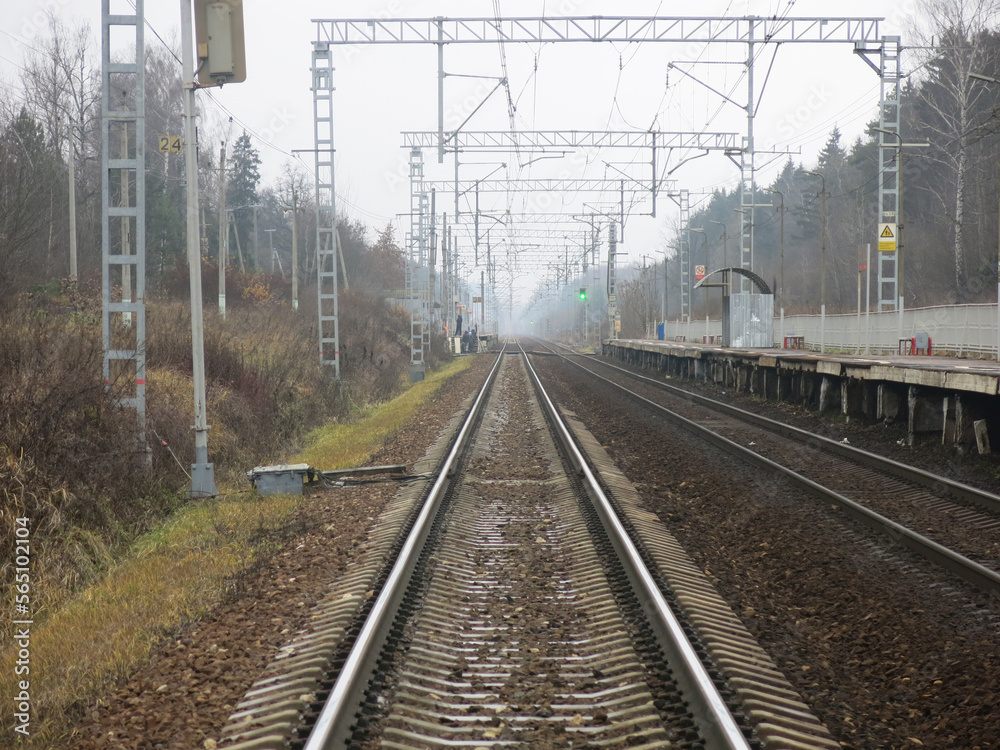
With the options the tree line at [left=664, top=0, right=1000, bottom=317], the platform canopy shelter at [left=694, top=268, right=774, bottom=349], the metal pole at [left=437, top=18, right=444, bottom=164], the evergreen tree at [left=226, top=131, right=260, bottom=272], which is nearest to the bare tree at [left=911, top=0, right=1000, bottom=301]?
the tree line at [left=664, top=0, right=1000, bottom=317]

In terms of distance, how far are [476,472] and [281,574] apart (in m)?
5.26

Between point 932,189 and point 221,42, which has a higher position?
point 932,189

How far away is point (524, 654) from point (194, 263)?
695 centimetres

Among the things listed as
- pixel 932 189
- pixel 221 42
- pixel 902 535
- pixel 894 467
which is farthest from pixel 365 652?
pixel 932 189

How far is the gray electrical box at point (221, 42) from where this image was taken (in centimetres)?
993

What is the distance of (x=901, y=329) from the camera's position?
2589 centimetres

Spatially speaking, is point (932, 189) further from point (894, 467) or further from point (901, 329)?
point (894, 467)

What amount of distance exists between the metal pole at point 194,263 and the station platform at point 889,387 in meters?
10.1

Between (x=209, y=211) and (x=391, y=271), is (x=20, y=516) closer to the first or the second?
(x=209, y=211)

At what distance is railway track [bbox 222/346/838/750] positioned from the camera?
13.7 ft

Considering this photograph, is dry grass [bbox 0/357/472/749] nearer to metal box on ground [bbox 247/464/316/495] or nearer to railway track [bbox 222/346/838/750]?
metal box on ground [bbox 247/464/316/495]

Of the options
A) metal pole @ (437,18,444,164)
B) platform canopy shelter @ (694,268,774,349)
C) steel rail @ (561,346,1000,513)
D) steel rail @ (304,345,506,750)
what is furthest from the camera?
platform canopy shelter @ (694,268,774,349)

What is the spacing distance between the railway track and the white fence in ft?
63.5

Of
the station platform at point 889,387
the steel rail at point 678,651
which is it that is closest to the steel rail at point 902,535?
the steel rail at point 678,651
